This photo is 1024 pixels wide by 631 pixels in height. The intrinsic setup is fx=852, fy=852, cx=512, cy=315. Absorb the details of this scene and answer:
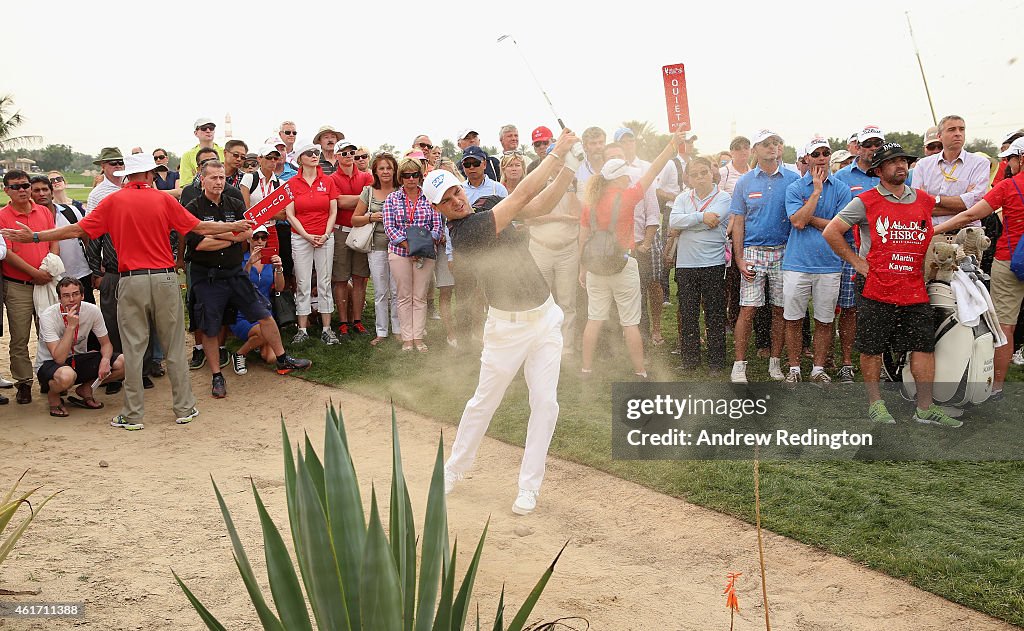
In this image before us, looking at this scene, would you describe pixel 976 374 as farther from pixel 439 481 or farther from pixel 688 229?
pixel 439 481

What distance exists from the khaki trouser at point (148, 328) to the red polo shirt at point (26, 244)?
134 centimetres

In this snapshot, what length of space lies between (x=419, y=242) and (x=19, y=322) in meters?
3.96

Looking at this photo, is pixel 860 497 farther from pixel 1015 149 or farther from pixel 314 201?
pixel 314 201

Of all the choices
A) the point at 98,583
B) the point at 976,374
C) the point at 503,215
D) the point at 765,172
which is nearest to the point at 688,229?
the point at 765,172

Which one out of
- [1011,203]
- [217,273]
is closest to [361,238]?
[217,273]

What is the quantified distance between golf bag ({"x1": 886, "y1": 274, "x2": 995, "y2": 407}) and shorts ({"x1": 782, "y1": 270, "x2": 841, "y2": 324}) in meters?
0.97

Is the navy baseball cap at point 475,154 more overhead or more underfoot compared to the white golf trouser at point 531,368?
more overhead

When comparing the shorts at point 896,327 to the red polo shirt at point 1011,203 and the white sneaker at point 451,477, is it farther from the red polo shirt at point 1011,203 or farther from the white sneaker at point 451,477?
the white sneaker at point 451,477

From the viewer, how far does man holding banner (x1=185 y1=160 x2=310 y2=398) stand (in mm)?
8297

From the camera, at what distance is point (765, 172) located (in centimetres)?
810

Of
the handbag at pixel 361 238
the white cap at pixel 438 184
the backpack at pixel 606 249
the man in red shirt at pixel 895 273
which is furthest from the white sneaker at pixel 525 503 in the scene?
the handbag at pixel 361 238

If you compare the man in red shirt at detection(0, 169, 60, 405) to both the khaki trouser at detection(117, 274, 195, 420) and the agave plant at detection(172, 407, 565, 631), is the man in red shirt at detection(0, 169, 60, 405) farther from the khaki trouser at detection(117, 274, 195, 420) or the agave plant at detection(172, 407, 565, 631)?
the agave plant at detection(172, 407, 565, 631)

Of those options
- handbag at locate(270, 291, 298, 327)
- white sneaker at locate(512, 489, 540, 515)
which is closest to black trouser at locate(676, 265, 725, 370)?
white sneaker at locate(512, 489, 540, 515)

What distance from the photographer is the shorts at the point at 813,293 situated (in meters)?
7.70
